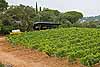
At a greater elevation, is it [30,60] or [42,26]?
[30,60]

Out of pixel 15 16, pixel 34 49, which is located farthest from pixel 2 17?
pixel 34 49

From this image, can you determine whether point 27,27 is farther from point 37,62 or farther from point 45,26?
point 37,62

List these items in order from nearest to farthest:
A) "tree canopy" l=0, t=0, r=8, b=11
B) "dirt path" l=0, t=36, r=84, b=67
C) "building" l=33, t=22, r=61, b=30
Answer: "dirt path" l=0, t=36, r=84, b=67 → "building" l=33, t=22, r=61, b=30 → "tree canopy" l=0, t=0, r=8, b=11

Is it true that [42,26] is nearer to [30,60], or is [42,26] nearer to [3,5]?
[3,5]

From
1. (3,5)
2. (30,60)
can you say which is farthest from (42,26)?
(30,60)

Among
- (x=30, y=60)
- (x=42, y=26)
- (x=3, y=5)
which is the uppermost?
(x=3, y=5)

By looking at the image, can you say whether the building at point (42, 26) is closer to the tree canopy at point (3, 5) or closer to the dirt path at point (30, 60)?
the tree canopy at point (3, 5)

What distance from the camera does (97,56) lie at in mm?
10820

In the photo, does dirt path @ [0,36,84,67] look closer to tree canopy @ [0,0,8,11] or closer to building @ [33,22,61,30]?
building @ [33,22,61,30]

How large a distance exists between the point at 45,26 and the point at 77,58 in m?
19.1

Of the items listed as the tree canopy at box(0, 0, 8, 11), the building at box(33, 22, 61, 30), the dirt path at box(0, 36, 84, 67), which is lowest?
the building at box(33, 22, 61, 30)

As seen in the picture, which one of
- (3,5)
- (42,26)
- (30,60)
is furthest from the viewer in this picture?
(3,5)

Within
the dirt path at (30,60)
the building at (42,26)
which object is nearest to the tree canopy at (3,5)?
the building at (42,26)

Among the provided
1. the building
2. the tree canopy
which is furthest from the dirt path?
the tree canopy
